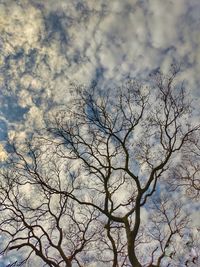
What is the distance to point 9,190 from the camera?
17266 millimetres

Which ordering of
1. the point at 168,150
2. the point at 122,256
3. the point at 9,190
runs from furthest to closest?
1. the point at 122,256
2. the point at 9,190
3. the point at 168,150

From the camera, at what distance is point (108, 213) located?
13.9 m

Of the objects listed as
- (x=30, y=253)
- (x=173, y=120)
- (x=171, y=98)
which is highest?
(x=171, y=98)

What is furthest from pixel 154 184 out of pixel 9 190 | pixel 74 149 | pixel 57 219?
pixel 9 190

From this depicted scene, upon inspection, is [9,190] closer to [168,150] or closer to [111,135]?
[111,135]

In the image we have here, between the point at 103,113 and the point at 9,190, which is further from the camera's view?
the point at 9,190

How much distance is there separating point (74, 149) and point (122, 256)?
28.7 feet

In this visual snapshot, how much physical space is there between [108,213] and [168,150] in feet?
13.6

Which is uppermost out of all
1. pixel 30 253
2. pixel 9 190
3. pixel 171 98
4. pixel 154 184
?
pixel 171 98

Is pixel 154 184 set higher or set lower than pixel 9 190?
lower

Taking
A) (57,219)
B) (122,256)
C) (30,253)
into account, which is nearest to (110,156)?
(57,219)

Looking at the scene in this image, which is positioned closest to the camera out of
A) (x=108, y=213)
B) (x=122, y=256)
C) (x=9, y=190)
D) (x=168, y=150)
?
(x=108, y=213)

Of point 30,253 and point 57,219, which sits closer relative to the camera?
point 30,253

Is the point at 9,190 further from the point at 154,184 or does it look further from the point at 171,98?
the point at 171,98
